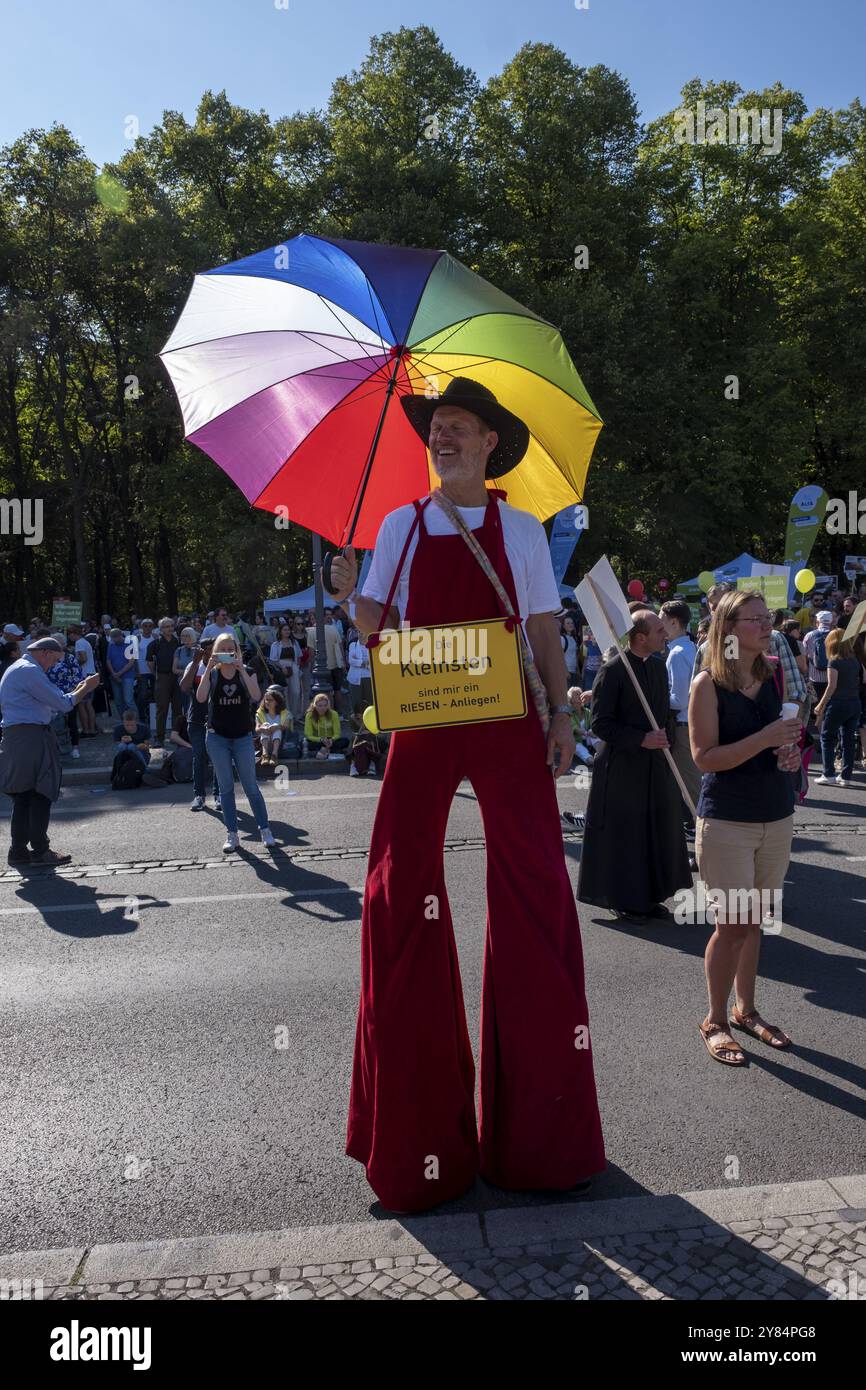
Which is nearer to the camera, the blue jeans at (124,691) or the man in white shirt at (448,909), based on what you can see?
the man in white shirt at (448,909)

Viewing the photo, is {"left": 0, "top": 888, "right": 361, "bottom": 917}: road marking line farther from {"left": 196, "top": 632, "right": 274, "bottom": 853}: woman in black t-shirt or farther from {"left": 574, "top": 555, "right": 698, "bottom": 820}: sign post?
{"left": 574, "top": 555, "right": 698, "bottom": 820}: sign post

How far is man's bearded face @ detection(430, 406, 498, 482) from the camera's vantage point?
10.7ft

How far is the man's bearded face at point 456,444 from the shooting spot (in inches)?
129

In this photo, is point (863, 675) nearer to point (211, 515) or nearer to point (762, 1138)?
point (762, 1138)

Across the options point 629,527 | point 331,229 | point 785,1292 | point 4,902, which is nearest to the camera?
point 785,1292

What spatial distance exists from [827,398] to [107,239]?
22.9m

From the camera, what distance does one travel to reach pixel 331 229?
1053 inches

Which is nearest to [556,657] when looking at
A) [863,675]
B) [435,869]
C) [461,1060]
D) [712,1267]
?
→ [435,869]

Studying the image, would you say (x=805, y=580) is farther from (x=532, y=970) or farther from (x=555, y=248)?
(x=555, y=248)

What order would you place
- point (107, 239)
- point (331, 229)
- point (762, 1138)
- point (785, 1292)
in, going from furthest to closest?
point (107, 239) → point (331, 229) → point (762, 1138) → point (785, 1292)

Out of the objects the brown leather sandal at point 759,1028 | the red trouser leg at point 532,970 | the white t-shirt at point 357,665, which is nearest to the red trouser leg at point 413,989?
the red trouser leg at point 532,970

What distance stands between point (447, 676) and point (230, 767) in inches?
250

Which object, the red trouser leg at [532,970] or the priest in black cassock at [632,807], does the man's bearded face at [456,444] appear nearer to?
the red trouser leg at [532,970]

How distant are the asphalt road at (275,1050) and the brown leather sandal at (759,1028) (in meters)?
0.07
